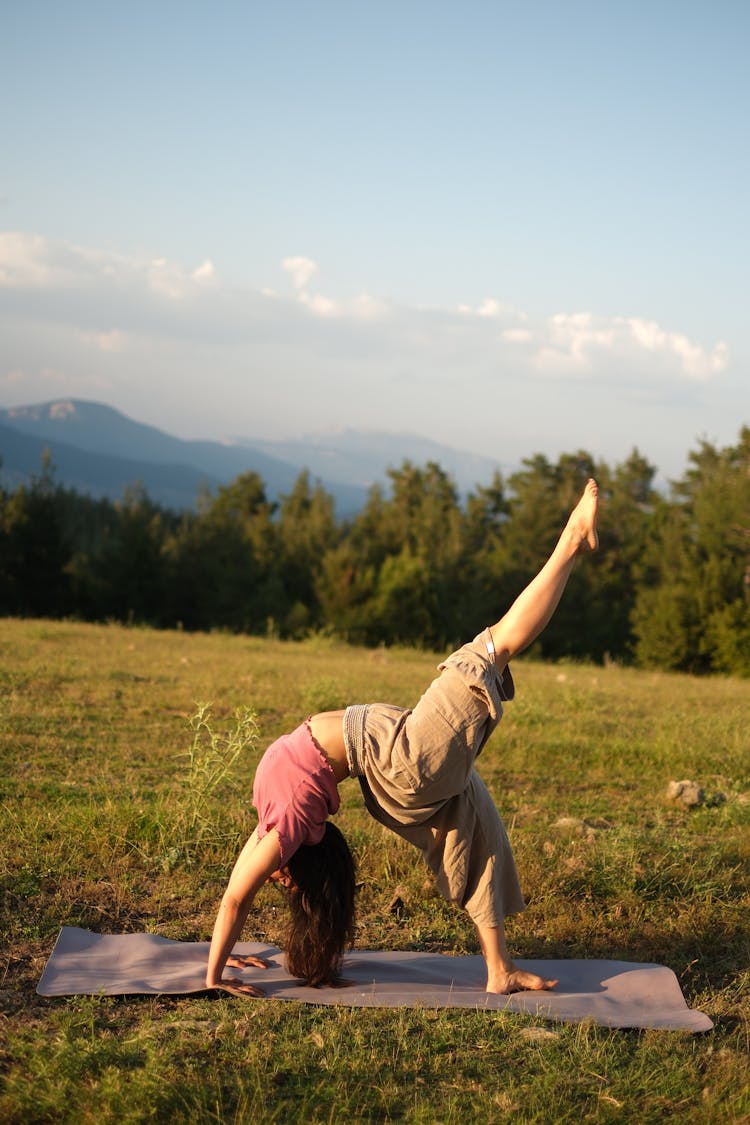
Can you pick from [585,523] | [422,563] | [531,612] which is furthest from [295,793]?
[422,563]

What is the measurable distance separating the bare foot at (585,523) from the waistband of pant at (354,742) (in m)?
1.20

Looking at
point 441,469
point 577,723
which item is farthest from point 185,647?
point 441,469

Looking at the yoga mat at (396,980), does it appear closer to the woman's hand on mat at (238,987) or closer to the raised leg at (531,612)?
the woman's hand on mat at (238,987)

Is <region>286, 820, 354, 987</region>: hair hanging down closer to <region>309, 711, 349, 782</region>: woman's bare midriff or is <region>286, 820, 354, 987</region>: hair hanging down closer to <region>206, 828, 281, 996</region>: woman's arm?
<region>206, 828, 281, 996</region>: woman's arm

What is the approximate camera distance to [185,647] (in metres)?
15.6

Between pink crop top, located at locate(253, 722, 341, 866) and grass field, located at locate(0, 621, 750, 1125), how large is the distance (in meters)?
0.65

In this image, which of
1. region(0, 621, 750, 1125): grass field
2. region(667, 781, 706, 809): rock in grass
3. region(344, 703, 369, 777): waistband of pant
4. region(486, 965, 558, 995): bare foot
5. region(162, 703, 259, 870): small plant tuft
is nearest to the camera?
region(0, 621, 750, 1125): grass field

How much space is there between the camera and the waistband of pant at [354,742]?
12.7 ft

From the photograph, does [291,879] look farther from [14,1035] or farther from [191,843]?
[191,843]

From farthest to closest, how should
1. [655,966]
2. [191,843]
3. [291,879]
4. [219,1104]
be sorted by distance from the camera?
[191,843], [655,966], [291,879], [219,1104]

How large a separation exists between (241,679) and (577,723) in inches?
157

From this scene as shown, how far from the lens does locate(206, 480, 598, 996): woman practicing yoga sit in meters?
3.80

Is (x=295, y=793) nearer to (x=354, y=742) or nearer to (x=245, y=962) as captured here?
(x=354, y=742)

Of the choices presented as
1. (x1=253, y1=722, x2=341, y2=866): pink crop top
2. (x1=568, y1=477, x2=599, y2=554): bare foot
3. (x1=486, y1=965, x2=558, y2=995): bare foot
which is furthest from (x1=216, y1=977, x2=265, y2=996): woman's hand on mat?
(x1=568, y1=477, x2=599, y2=554): bare foot
